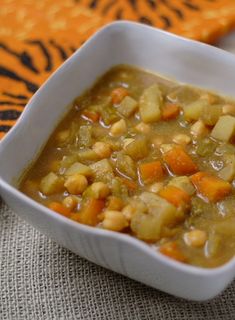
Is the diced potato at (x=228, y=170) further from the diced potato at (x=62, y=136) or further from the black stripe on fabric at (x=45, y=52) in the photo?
the black stripe on fabric at (x=45, y=52)

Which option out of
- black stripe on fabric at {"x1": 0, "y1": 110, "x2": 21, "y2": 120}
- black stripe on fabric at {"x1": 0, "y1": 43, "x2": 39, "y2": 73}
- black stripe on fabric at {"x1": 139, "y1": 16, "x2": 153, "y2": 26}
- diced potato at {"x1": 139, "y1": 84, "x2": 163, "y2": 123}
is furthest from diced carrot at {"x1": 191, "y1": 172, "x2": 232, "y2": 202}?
black stripe on fabric at {"x1": 139, "y1": 16, "x2": 153, "y2": 26}

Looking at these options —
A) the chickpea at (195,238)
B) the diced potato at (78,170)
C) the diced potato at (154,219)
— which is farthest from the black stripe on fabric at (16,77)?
the chickpea at (195,238)

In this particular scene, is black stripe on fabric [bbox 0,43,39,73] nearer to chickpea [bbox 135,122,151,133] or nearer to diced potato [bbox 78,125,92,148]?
diced potato [bbox 78,125,92,148]

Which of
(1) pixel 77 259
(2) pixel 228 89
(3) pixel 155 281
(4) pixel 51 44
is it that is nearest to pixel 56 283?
(1) pixel 77 259

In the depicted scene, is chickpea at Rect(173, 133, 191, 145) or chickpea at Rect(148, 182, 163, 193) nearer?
chickpea at Rect(148, 182, 163, 193)

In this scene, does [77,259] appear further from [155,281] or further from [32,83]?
[32,83]

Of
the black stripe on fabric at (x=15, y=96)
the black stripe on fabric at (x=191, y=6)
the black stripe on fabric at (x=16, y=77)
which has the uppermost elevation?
the black stripe on fabric at (x=191, y=6)

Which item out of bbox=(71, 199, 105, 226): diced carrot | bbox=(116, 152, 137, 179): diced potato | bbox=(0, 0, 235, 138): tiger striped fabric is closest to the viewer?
bbox=(71, 199, 105, 226): diced carrot
